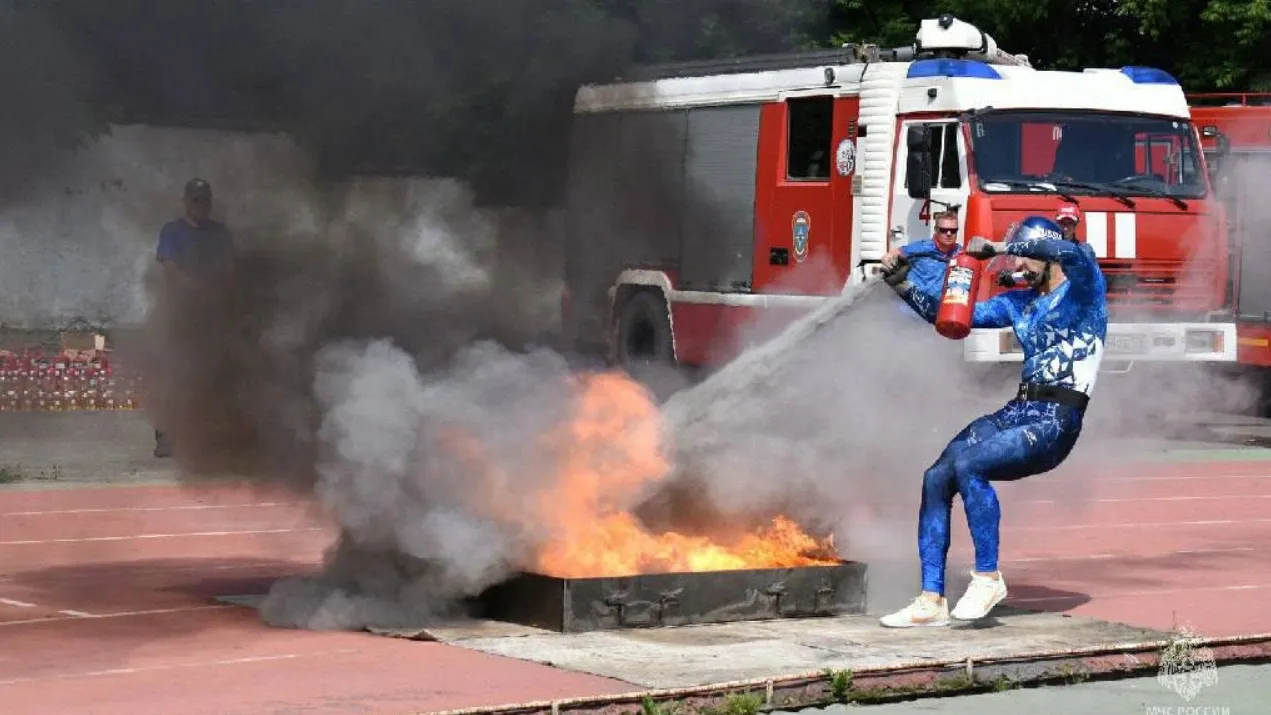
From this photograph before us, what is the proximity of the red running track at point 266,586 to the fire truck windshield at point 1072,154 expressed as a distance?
7.52 feet

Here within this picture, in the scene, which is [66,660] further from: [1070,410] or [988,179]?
[988,179]

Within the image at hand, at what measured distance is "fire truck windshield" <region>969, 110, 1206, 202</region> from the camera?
17766mm

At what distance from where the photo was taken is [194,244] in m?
10.0

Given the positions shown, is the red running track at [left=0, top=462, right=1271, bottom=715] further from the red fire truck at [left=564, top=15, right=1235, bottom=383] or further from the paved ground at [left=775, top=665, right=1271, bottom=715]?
the red fire truck at [left=564, top=15, right=1235, bottom=383]

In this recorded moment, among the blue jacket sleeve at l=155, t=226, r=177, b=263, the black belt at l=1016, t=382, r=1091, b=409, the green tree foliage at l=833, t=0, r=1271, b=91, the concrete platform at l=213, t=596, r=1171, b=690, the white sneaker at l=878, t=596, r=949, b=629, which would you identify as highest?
the green tree foliage at l=833, t=0, r=1271, b=91

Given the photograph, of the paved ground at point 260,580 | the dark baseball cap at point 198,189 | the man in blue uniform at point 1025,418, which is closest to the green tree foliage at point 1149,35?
the paved ground at point 260,580

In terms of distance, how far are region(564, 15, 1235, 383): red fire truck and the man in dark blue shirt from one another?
6.26m

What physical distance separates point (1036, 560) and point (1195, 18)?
15.5 m

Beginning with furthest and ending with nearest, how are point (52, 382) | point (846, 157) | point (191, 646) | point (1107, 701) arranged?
point (52, 382) → point (846, 157) → point (191, 646) → point (1107, 701)

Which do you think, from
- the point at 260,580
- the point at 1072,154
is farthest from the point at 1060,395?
the point at 1072,154

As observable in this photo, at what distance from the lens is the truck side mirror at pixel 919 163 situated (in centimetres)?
1803

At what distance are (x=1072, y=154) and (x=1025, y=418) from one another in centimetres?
804

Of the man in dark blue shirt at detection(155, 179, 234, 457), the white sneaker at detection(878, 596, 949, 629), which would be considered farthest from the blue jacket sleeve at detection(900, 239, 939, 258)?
the man in dark blue shirt at detection(155, 179, 234, 457)

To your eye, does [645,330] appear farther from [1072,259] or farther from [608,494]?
[1072,259]
